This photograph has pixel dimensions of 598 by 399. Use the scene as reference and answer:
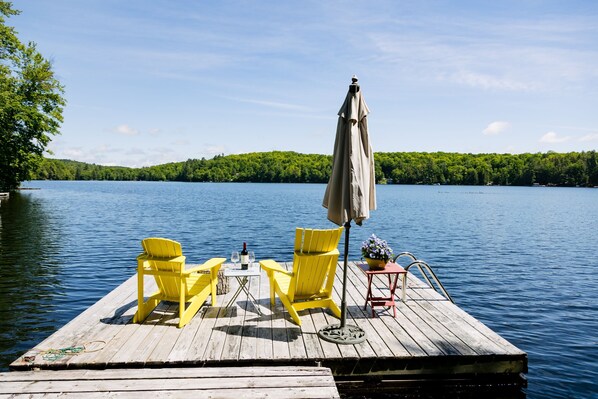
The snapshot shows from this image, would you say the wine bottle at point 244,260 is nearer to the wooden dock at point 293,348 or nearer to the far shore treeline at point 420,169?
the wooden dock at point 293,348

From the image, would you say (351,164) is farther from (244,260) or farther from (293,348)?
(244,260)

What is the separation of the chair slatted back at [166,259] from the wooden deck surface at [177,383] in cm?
155

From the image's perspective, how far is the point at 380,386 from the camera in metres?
5.06

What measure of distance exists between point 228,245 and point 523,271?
12.3 meters

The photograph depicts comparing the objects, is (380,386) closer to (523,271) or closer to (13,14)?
(523,271)

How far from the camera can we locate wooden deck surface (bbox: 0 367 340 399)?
3957 mm

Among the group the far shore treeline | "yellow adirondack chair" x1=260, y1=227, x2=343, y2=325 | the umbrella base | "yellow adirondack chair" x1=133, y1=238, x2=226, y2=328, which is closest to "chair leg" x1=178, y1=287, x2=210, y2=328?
"yellow adirondack chair" x1=133, y1=238, x2=226, y2=328

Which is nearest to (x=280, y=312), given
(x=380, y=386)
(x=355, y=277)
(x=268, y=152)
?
(x=380, y=386)

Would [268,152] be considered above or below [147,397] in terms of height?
above

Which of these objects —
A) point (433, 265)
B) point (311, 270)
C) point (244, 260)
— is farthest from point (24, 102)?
point (311, 270)

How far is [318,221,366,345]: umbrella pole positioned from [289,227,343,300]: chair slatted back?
Result: 0.48 m

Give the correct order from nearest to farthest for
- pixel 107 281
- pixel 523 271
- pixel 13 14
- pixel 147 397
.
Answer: pixel 147 397
pixel 107 281
pixel 523 271
pixel 13 14

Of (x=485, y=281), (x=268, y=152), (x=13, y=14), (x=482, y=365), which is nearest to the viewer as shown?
(x=482, y=365)

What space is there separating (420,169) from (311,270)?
125 metres
